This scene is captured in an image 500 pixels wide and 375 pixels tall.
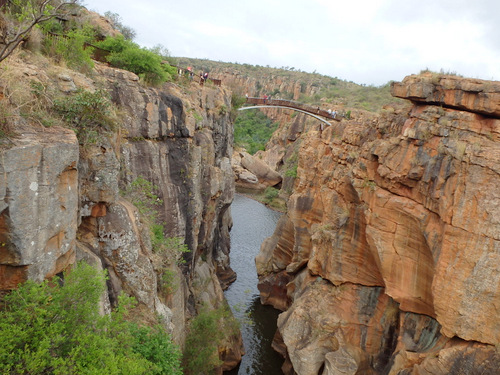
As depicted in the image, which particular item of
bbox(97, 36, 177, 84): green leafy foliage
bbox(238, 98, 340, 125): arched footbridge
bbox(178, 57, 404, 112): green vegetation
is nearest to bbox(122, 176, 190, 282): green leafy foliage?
bbox(97, 36, 177, 84): green leafy foliage

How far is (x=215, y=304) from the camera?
2127 cm

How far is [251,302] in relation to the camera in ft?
87.6

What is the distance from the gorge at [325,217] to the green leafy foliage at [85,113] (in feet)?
0.36

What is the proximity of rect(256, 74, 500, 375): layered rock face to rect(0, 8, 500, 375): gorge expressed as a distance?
0.05m

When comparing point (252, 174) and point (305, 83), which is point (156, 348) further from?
point (305, 83)

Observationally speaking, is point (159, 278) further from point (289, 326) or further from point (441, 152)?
point (441, 152)

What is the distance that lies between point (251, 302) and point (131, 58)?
672 inches

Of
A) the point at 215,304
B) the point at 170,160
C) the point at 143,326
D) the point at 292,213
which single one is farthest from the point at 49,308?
the point at 292,213

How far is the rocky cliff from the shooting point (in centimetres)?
693

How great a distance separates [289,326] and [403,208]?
277 inches

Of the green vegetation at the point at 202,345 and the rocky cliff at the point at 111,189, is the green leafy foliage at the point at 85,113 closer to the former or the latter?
the rocky cliff at the point at 111,189

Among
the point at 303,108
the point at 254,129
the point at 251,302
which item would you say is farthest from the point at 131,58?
the point at 254,129

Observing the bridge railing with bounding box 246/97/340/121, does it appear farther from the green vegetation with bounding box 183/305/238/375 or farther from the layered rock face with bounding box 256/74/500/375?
the green vegetation with bounding box 183/305/238/375

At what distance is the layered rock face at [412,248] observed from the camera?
1238cm
